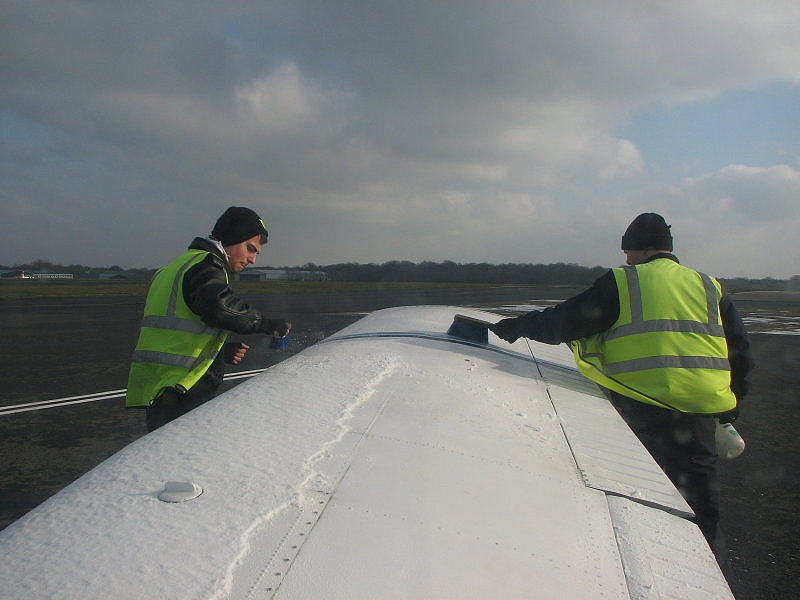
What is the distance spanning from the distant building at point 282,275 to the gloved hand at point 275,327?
246 ft

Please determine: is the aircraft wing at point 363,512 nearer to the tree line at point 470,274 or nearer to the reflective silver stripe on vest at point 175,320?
the reflective silver stripe on vest at point 175,320

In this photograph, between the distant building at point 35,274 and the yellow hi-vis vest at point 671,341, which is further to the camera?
the distant building at point 35,274

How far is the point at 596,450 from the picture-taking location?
72.0 inches

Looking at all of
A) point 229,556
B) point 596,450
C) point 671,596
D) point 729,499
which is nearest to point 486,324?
point 596,450

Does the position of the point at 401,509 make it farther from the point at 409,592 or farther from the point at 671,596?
the point at 671,596

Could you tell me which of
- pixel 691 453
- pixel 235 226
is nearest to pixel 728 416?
pixel 691 453

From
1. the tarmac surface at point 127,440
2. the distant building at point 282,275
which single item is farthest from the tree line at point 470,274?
the tarmac surface at point 127,440

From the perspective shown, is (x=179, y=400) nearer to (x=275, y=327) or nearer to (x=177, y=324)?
(x=177, y=324)

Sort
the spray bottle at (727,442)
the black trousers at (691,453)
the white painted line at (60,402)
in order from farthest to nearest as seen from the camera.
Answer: the white painted line at (60,402), the spray bottle at (727,442), the black trousers at (691,453)

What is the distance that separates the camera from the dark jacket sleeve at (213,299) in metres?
2.46

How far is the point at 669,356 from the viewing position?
249 cm

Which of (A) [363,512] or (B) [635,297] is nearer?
(A) [363,512]

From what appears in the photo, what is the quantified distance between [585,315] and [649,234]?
0.65 m

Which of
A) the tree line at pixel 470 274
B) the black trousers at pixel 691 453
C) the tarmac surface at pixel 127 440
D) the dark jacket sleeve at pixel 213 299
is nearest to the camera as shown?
the dark jacket sleeve at pixel 213 299
